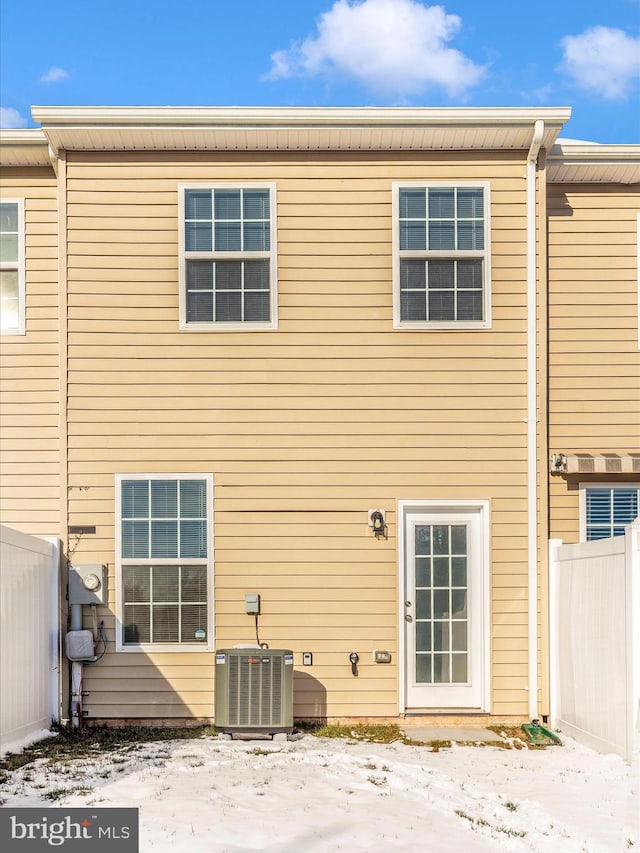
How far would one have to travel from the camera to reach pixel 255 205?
23.0ft

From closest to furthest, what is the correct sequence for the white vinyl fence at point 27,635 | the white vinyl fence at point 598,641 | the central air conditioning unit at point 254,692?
the white vinyl fence at point 598,641 → the white vinyl fence at point 27,635 → the central air conditioning unit at point 254,692

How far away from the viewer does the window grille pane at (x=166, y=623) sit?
6766mm

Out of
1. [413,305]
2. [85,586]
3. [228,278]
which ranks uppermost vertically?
[228,278]

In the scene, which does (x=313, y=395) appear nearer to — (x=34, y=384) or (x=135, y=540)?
(x=135, y=540)

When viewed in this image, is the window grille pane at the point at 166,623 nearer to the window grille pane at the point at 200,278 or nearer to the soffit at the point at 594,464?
the window grille pane at the point at 200,278

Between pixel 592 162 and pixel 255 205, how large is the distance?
295cm

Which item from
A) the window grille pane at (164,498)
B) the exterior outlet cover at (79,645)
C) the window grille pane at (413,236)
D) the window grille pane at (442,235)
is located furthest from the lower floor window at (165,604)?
the window grille pane at (442,235)

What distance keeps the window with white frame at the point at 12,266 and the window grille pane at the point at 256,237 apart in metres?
1.96

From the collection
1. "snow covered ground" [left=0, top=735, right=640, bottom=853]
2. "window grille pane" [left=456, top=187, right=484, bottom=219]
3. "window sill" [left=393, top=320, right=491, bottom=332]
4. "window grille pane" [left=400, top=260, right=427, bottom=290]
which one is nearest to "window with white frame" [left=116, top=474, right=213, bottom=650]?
"snow covered ground" [left=0, top=735, right=640, bottom=853]

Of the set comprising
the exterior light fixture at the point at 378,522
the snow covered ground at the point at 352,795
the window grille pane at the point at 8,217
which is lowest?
the snow covered ground at the point at 352,795

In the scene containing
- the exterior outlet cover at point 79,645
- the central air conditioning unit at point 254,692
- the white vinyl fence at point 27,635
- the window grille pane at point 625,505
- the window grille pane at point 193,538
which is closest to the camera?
the white vinyl fence at point 27,635

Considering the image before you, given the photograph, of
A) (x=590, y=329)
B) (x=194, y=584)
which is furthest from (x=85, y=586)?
(x=590, y=329)

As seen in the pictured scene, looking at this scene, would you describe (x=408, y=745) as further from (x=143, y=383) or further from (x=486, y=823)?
→ (x=143, y=383)

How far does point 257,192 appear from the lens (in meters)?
7.01
